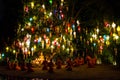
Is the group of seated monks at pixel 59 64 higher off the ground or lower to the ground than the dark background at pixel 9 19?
lower

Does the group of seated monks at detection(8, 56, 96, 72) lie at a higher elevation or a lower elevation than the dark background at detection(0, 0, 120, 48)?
lower

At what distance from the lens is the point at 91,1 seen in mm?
14688

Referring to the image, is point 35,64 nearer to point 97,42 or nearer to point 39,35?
point 39,35

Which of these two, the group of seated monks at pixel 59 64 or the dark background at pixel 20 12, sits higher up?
the dark background at pixel 20 12

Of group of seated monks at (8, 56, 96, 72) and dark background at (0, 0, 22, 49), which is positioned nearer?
group of seated monks at (8, 56, 96, 72)

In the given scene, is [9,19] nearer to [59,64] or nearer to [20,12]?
[20,12]

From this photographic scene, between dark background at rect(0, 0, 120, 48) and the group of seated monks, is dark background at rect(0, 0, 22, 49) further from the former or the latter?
the group of seated monks

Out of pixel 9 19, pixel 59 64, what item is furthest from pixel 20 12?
pixel 59 64

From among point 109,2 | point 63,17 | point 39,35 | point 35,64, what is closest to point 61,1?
point 63,17

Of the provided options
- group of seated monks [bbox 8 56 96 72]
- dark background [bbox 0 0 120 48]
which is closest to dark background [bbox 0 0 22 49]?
dark background [bbox 0 0 120 48]

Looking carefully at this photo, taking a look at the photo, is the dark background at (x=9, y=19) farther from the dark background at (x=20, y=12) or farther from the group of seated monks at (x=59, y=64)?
the group of seated monks at (x=59, y=64)

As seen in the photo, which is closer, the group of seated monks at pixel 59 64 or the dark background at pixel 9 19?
the group of seated monks at pixel 59 64

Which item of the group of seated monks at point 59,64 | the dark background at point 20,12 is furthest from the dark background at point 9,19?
the group of seated monks at point 59,64

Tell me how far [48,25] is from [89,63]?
366 cm
